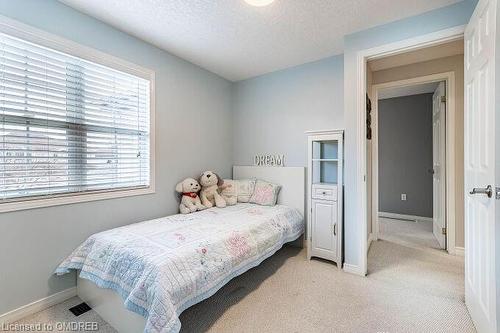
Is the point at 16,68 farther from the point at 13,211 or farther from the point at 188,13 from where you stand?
the point at 188,13

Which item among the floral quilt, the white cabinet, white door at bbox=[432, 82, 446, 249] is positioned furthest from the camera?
white door at bbox=[432, 82, 446, 249]

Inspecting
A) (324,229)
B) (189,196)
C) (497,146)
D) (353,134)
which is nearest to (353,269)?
(324,229)

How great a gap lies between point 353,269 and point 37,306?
2696 mm

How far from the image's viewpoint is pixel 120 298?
5.07ft

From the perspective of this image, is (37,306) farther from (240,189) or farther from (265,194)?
(265,194)

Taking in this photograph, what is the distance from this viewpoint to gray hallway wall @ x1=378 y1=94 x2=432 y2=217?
434 centimetres

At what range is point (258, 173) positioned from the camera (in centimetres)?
340

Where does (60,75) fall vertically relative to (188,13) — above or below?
below

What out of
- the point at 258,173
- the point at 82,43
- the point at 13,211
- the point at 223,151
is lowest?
the point at 13,211

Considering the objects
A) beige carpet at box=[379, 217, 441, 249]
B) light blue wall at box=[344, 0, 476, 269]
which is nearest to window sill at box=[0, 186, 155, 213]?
light blue wall at box=[344, 0, 476, 269]

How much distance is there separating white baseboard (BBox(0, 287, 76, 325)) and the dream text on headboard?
2453 millimetres

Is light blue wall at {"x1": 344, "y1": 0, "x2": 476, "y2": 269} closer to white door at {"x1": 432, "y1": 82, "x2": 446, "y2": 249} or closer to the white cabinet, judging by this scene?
the white cabinet

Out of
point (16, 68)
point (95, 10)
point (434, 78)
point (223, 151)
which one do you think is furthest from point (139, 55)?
point (434, 78)

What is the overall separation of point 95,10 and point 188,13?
769 mm
